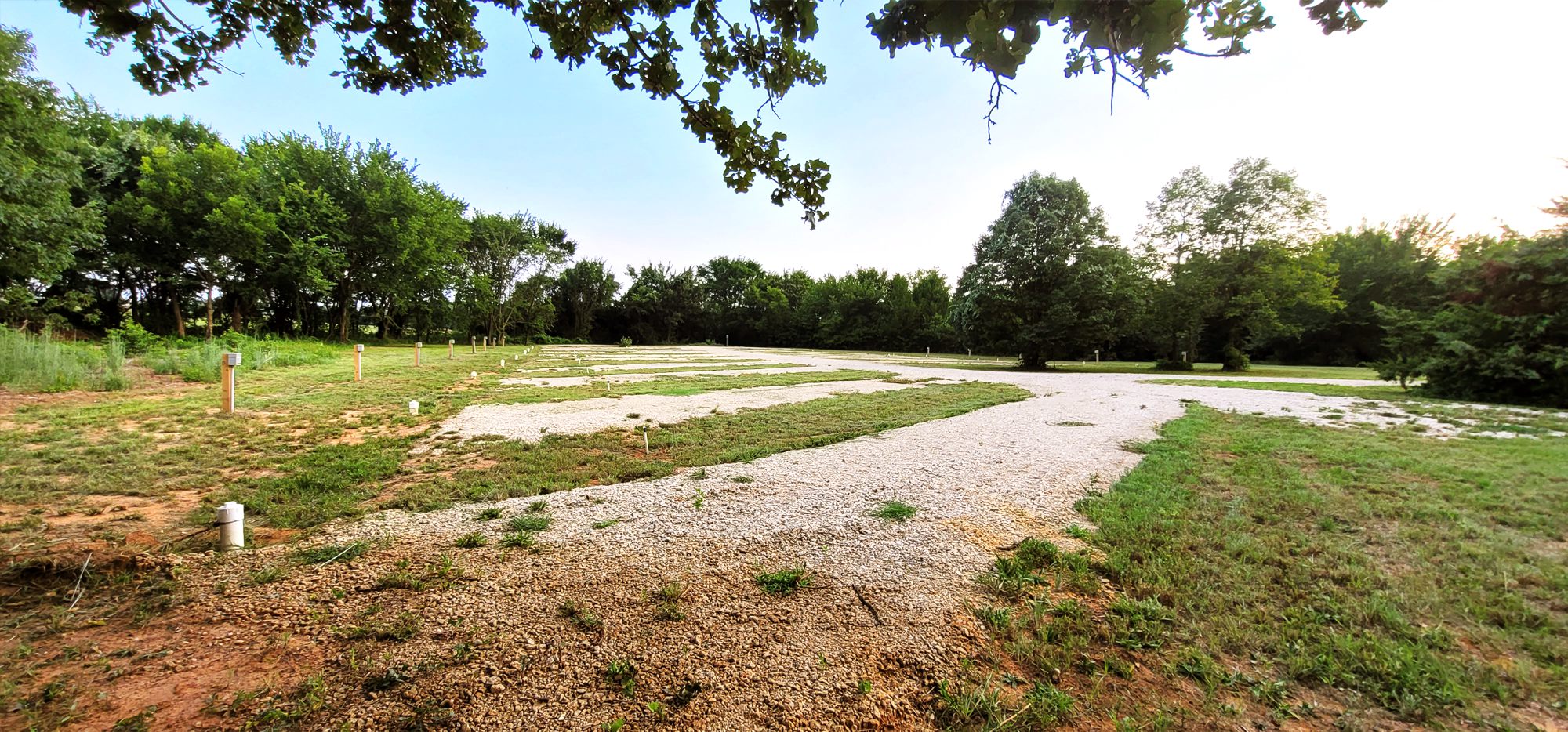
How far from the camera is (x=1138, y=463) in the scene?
512 centimetres

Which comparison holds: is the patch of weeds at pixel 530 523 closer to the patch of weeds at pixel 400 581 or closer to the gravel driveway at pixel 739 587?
the gravel driveway at pixel 739 587

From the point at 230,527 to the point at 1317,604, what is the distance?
5672mm

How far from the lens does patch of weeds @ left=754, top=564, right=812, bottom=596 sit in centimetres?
250

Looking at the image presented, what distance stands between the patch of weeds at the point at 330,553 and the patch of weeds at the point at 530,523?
0.74 metres

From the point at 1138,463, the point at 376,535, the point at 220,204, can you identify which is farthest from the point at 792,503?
the point at 220,204

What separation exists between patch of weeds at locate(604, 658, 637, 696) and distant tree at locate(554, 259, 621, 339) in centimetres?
5019

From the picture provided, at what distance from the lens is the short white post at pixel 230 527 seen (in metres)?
2.76

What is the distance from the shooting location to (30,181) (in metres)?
11.3

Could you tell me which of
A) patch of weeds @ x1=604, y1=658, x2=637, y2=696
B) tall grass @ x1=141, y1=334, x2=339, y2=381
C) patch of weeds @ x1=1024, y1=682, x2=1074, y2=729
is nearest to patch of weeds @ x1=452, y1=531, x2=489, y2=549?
patch of weeds @ x1=604, y1=658, x2=637, y2=696

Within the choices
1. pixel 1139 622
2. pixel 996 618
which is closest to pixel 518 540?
pixel 996 618

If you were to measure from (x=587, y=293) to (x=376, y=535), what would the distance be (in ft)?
161

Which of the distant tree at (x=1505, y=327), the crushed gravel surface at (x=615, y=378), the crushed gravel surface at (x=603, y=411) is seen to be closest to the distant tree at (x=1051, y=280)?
the distant tree at (x=1505, y=327)

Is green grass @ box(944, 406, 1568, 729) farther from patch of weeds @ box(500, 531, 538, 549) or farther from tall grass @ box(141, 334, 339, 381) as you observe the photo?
tall grass @ box(141, 334, 339, 381)

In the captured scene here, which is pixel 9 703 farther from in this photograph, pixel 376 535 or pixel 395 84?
pixel 395 84
